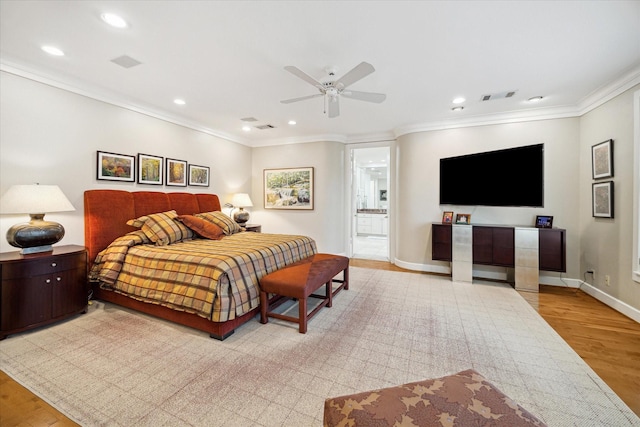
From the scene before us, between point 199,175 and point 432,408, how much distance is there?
4.93m

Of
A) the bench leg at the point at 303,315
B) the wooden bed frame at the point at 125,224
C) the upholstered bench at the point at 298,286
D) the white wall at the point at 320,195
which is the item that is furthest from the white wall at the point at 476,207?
the wooden bed frame at the point at 125,224

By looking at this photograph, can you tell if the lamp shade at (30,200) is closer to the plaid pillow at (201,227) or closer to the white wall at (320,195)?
the plaid pillow at (201,227)

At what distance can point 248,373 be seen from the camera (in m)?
1.91

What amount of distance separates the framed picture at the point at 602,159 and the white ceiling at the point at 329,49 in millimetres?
718

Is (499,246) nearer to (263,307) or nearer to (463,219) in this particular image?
(463,219)

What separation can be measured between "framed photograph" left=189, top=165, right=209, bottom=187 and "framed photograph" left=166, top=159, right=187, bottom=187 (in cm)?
14

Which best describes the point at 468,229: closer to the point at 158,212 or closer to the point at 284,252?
the point at 284,252

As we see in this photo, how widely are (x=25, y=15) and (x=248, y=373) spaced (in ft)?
10.8

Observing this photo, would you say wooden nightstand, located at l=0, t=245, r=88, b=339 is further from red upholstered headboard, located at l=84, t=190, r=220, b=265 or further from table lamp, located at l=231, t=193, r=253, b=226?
table lamp, located at l=231, t=193, r=253, b=226

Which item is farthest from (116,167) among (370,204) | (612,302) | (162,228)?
(370,204)

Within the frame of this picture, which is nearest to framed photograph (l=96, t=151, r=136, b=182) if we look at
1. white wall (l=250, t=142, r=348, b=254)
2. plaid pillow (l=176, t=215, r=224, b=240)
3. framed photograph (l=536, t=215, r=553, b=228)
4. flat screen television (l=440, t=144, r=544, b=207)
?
plaid pillow (l=176, t=215, r=224, b=240)

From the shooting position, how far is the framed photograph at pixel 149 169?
384 cm

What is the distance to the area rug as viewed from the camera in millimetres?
1573

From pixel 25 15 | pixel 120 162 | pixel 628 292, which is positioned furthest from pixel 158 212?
pixel 628 292
